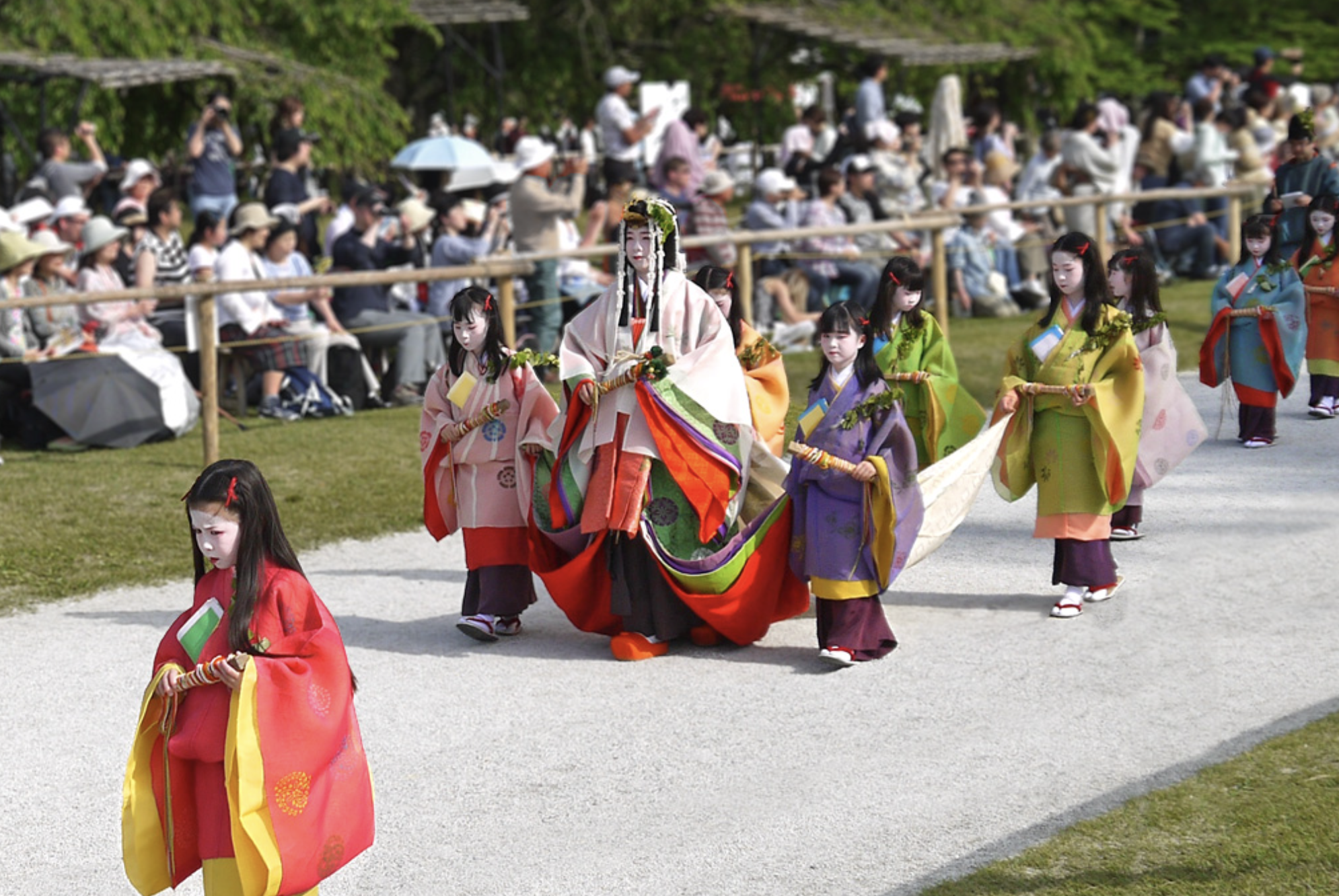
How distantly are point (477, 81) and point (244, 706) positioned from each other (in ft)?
70.9

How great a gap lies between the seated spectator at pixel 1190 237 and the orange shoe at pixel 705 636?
11.2m

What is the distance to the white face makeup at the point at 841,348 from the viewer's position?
637 centimetres

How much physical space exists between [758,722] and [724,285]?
2256mm

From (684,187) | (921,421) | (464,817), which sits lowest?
(464,817)

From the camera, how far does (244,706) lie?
382 cm

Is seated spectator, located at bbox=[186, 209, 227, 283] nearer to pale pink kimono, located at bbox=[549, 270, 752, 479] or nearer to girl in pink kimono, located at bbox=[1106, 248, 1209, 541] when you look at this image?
pale pink kimono, located at bbox=[549, 270, 752, 479]

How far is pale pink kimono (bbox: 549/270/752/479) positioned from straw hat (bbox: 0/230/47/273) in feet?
17.0

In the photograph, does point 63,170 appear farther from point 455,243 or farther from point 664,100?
point 664,100

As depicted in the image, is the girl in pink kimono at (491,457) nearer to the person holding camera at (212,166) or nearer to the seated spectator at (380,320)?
the seated spectator at (380,320)

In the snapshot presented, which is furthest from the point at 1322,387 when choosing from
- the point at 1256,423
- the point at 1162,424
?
the point at 1162,424

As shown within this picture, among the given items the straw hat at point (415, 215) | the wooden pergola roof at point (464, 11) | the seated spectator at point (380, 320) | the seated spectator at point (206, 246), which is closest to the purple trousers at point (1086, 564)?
the seated spectator at point (380, 320)

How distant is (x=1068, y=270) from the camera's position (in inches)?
273

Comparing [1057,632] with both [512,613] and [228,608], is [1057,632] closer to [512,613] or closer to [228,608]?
[512,613]

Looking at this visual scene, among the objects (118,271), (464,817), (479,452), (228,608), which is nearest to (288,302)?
(118,271)
